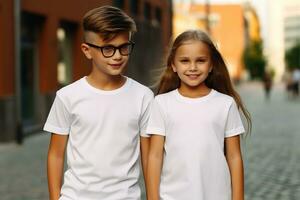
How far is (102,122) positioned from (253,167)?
8.66 m

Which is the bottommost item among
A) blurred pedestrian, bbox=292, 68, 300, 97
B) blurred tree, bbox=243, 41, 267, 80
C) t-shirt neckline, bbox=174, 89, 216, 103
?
blurred tree, bbox=243, 41, 267, 80

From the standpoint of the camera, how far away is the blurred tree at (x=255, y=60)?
112 m

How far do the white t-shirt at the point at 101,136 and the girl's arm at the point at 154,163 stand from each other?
0.18 feet

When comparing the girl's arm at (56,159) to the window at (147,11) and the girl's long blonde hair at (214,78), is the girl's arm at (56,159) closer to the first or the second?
the girl's long blonde hair at (214,78)

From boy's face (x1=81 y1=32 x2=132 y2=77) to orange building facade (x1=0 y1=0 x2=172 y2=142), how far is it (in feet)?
36.7

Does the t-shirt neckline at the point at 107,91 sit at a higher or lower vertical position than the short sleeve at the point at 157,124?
higher

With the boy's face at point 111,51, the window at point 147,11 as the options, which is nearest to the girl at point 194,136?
the boy's face at point 111,51

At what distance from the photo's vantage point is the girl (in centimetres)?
321

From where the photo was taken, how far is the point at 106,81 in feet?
10.7

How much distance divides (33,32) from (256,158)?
8222 mm

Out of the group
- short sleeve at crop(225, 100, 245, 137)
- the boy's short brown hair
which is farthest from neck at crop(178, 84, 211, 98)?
the boy's short brown hair

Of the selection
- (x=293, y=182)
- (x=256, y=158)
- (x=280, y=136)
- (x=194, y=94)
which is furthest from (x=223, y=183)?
(x=280, y=136)

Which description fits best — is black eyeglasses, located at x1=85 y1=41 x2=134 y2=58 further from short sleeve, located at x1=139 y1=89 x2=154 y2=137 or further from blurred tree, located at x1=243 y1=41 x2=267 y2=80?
blurred tree, located at x1=243 y1=41 x2=267 y2=80

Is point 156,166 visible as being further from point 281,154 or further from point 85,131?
point 281,154
